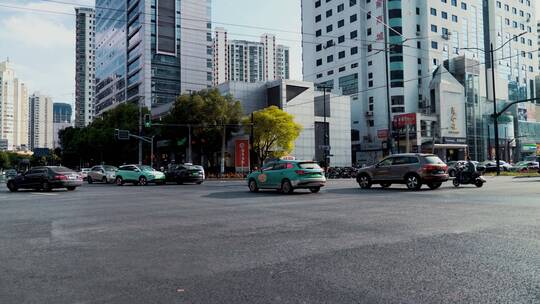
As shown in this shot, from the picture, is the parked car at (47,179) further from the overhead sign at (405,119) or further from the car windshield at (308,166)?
the overhead sign at (405,119)

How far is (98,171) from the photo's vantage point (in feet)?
119

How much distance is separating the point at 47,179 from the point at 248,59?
389 feet

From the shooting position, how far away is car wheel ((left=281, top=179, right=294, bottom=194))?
60.6ft

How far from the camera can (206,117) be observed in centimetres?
4484

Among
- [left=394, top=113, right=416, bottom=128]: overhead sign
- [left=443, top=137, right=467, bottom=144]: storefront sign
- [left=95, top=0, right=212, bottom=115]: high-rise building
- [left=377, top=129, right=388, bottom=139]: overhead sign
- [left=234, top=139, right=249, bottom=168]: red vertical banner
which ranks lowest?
[left=234, top=139, right=249, bottom=168]: red vertical banner

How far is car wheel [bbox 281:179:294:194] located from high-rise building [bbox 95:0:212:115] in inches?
3026

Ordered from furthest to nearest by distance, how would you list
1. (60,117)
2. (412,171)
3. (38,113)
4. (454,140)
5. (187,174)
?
(60,117) → (38,113) → (454,140) → (187,174) → (412,171)

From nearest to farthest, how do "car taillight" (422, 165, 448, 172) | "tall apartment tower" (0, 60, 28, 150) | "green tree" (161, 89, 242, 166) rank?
"car taillight" (422, 165, 448, 172) → "green tree" (161, 89, 242, 166) → "tall apartment tower" (0, 60, 28, 150)

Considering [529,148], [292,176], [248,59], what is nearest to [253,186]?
[292,176]

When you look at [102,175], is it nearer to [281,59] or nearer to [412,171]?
[412,171]

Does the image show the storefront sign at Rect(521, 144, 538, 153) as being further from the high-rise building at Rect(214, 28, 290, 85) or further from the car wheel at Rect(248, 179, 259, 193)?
the car wheel at Rect(248, 179, 259, 193)

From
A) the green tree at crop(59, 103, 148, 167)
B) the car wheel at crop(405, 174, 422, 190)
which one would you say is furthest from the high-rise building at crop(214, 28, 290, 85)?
the car wheel at crop(405, 174, 422, 190)

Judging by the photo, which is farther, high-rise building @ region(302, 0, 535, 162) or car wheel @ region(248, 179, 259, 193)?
high-rise building @ region(302, 0, 535, 162)

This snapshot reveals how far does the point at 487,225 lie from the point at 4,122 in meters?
62.9
